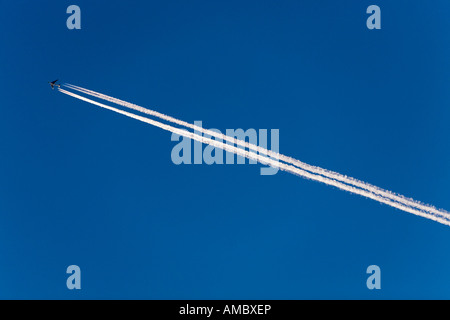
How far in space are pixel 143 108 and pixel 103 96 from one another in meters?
3.34

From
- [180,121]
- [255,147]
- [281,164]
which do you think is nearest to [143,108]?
[180,121]

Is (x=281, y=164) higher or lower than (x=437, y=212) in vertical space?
higher

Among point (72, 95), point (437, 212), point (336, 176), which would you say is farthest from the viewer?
point (72, 95)

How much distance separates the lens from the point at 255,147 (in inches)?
690

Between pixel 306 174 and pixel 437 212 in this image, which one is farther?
pixel 306 174

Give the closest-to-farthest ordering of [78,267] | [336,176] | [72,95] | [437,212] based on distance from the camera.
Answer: [437,212] < [336,176] < [78,267] < [72,95]

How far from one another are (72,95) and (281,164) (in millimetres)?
16728

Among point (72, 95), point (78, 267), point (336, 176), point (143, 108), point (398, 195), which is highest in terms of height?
point (72, 95)

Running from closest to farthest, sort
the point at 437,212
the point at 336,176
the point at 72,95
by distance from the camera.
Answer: the point at 437,212
the point at 336,176
the point at 72,95

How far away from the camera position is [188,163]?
18.0 m

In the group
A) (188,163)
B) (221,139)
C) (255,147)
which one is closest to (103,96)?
(188,163)

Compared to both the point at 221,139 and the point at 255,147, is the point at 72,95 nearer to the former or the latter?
the point at 221,139
